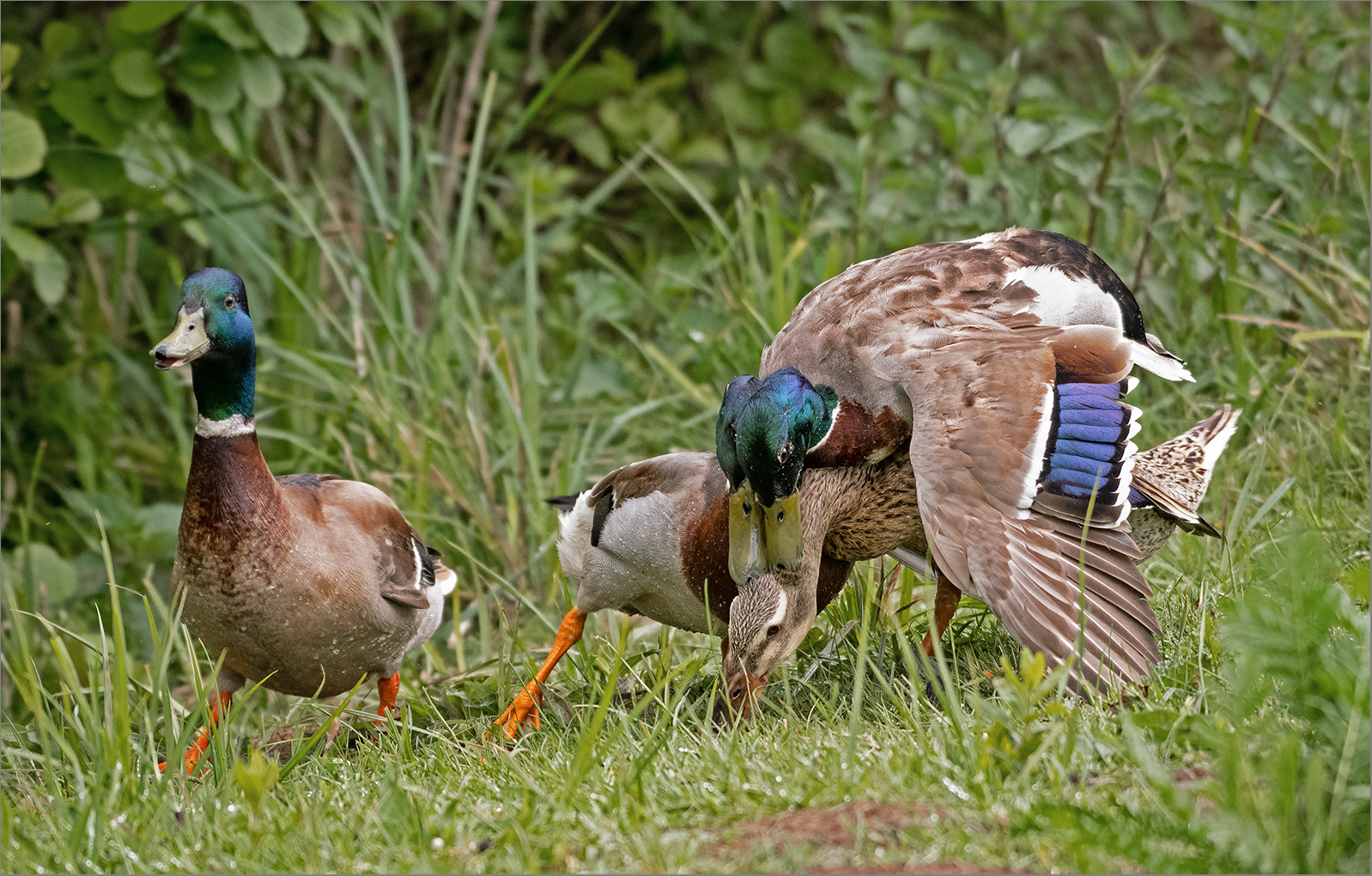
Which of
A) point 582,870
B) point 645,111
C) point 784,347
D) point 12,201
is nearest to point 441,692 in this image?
point 784,347

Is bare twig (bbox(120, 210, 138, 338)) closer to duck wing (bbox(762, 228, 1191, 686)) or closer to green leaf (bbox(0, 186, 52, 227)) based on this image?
green leaf (bbox(0, 186, 52, 227))

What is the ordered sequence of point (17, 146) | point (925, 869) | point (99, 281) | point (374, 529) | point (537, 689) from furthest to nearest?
point (99, 281) < point (17, 146) < point (374, 529) < point (537, 689) < point (925, 869)

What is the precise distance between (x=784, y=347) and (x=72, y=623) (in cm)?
361

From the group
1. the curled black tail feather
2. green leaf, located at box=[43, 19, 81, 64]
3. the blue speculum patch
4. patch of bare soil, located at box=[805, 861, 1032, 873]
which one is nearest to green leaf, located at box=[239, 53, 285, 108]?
green leaf, located at box=[43, 19, 81, 64]

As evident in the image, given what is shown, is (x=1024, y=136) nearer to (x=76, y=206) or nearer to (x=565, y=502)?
(x=565, y=502)

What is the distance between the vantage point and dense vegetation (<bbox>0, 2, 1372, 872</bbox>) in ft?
8.54

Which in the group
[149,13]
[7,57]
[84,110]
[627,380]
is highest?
[149,13]

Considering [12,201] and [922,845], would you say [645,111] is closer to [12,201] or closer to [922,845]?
[12,201]

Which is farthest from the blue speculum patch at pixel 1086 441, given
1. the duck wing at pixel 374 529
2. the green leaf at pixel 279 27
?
the green leaf at pixel 279 27

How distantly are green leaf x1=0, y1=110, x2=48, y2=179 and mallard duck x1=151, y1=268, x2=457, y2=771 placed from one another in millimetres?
1774

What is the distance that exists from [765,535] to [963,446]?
1.89 feet

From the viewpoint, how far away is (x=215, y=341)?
4180 mm

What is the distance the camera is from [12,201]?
A: 19.0ft

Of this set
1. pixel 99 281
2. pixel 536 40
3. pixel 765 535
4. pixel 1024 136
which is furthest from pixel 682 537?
pixel 536 40
